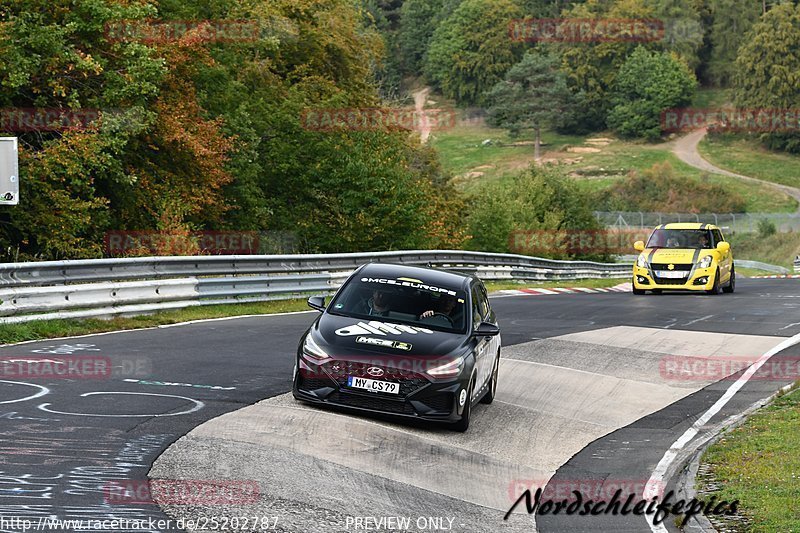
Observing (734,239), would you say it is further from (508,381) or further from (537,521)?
(537,521)

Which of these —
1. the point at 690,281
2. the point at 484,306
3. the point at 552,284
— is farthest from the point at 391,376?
the point at 552,284

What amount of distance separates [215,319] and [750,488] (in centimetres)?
1187

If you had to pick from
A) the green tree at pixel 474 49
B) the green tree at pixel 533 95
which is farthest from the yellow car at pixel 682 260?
the green tree at pixel 474 49

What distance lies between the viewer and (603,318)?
2278 centimetres

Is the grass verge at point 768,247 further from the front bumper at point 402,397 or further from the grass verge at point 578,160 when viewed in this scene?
the front bumper at point 402,397

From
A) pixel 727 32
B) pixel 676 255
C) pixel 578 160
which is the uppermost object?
pixel 727 32

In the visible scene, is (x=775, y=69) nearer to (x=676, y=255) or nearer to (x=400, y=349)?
(x=676, y=255)

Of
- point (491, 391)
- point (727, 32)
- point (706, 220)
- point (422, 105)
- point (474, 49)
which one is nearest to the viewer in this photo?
point (491, 391)

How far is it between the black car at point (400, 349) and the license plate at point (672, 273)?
60.3ft

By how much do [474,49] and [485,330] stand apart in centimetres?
16570

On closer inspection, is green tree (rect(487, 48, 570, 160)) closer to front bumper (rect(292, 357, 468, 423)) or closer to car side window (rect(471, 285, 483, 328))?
car side window (rect(471, 285, 483, 328))

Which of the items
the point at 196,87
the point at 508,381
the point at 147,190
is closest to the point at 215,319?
the point at 508,381

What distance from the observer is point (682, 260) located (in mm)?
29375

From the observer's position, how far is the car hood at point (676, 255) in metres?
29.4
